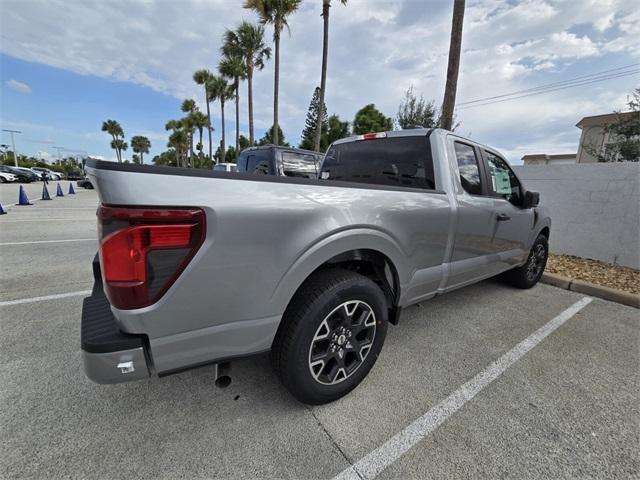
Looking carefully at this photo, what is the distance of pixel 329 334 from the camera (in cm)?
190

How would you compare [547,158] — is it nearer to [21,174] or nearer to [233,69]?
[233,69]

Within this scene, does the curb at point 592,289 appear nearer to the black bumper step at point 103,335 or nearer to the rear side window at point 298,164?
the rear side window at point 298,164

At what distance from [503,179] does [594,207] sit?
11.8 feet

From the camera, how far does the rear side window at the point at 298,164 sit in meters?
6.67

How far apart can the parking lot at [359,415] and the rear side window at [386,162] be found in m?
1.51

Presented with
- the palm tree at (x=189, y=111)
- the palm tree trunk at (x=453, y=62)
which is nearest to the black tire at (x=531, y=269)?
the palm tree trunk at (x=453, y=62)

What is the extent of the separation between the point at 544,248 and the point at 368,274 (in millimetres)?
3617

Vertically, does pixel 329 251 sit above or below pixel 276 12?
below

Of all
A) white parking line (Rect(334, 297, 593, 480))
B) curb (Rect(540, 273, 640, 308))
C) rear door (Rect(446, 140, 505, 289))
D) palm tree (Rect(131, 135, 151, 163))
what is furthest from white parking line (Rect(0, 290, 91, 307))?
palm tree (Rect(131, 135, 151, 163))

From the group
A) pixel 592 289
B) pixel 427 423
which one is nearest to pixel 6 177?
pixel 427 423

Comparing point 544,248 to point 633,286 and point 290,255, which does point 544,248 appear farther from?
point 290,255

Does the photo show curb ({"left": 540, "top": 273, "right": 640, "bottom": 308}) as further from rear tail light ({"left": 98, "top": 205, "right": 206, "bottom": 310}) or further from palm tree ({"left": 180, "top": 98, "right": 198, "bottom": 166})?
palm tree ({"left": 180, "top": 98, "right": 198, "bottom": 166})

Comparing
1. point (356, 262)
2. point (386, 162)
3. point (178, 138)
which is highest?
point (178, 138)

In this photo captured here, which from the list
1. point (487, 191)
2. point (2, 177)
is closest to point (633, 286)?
point (487, 191)
